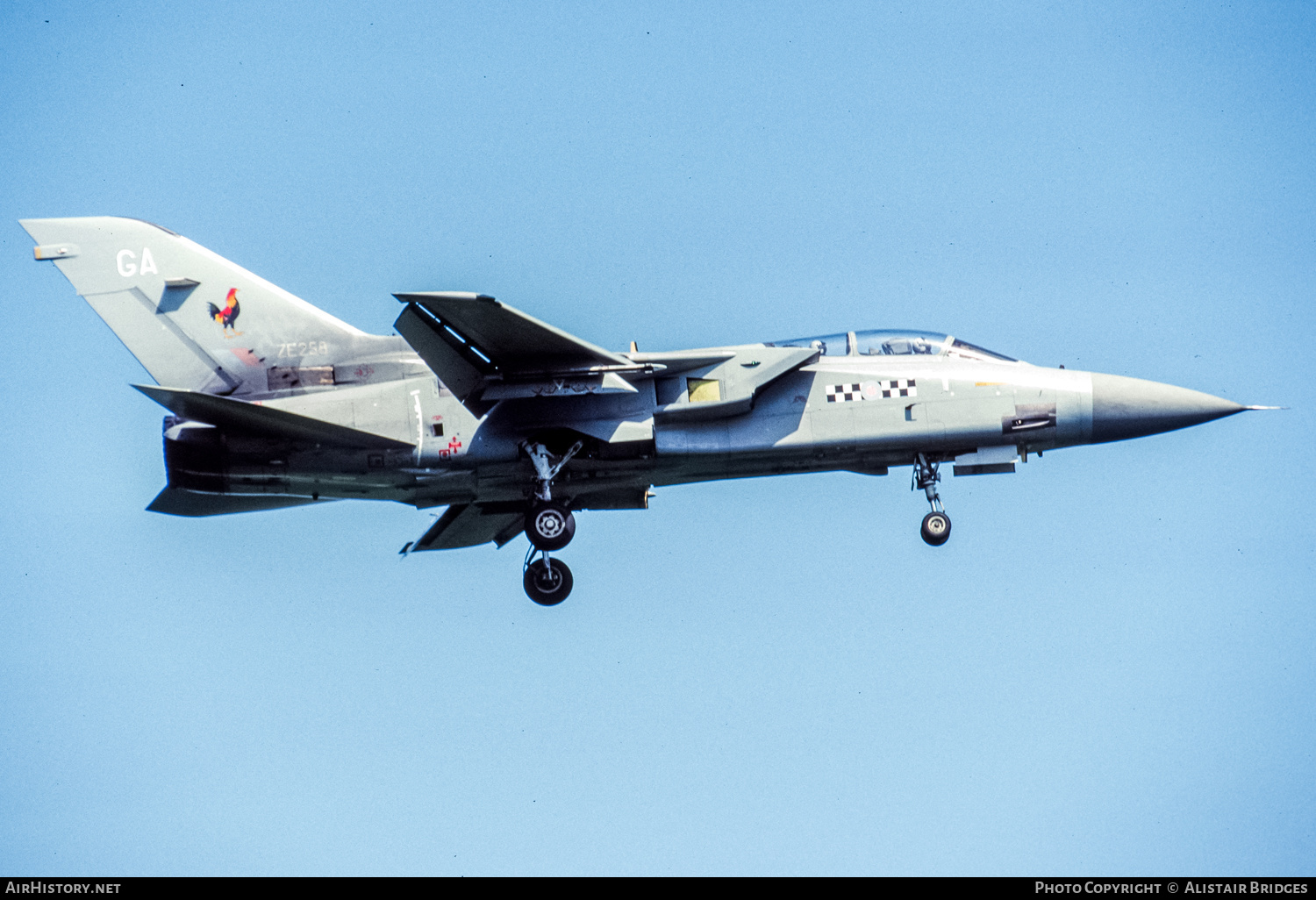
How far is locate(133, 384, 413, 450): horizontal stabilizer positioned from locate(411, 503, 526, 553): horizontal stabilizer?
2867 millimetres

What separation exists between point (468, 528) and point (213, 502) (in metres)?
3.90

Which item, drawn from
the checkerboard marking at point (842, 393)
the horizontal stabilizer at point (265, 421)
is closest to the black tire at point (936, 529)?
the checkerboard marking at point (842, 393)

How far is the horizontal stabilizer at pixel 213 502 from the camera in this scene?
19297 millimetres

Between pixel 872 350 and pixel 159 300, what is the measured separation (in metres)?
9.94

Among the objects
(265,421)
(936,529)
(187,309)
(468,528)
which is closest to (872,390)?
(936,529)

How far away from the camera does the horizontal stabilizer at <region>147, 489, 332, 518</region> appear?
1930cm

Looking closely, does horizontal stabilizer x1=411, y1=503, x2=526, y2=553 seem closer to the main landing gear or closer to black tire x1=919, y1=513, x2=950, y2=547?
the main landing gear

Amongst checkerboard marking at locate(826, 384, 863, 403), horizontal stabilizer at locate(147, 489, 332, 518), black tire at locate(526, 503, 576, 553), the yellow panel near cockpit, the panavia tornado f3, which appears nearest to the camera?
the panavia tornado f3

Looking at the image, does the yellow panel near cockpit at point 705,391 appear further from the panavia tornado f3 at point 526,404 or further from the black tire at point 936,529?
the black tire at point 936,529

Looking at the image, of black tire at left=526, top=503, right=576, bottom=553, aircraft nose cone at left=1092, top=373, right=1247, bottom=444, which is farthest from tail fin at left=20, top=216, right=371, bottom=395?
aircraft nose cone at left=1092, top=373, right=1247, bottom=444

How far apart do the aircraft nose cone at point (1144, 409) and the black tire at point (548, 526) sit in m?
7.47
